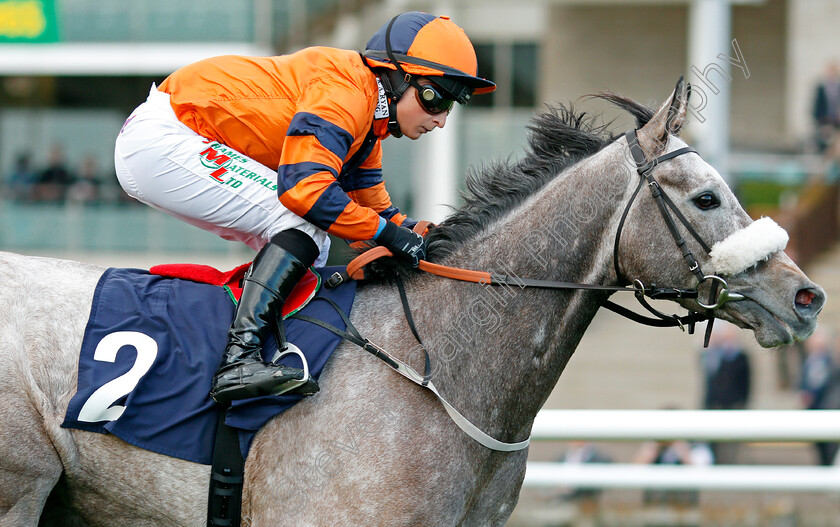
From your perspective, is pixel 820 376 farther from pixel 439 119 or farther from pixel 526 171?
pixel 439 119

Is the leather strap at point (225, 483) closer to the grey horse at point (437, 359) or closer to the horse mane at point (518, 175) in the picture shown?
the grey horse at point (437, 359)

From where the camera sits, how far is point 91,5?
14.7 meters

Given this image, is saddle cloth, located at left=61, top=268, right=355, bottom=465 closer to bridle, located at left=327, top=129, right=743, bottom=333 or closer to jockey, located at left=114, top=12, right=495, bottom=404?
jockey, located at left=114, top=12, right=495, bottom=404

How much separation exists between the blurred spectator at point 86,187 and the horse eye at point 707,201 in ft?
41.2

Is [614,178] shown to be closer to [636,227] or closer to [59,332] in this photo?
[636,227]

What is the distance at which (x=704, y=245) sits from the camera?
9.42ft

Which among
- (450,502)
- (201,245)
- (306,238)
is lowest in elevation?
(201,245)

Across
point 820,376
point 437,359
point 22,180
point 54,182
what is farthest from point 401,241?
point 22,180

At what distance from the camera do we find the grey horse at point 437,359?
2.76 meters

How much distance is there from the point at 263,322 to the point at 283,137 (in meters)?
0.63

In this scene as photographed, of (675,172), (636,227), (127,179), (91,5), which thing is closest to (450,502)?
(636,227)

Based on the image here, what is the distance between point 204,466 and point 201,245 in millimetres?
11441

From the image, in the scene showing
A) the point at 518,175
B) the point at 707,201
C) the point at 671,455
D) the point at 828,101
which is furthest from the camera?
the point at 828,101

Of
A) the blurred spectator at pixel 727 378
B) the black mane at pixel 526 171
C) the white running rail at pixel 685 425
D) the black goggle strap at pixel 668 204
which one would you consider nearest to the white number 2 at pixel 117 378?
the black mane at pixel 526 171
